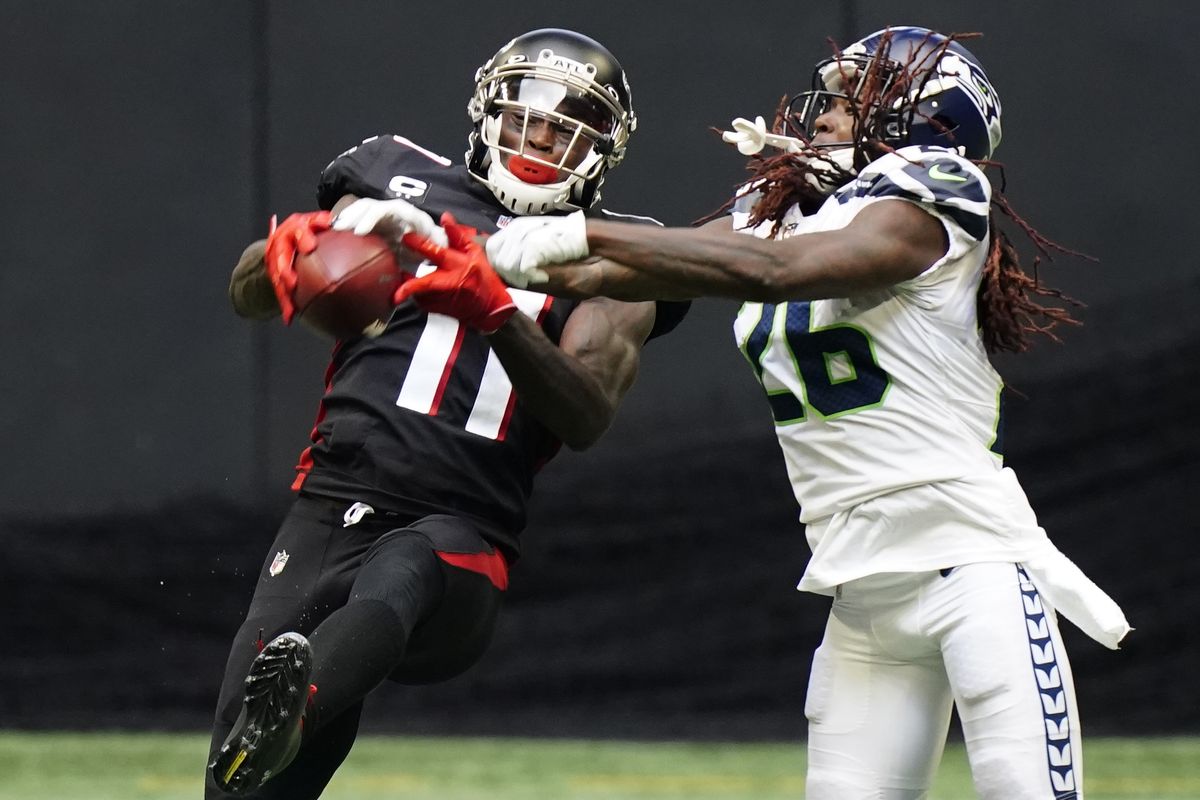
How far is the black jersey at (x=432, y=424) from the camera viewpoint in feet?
8.79

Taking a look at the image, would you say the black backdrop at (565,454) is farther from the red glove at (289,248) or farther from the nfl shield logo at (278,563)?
the red glove at (289,248)

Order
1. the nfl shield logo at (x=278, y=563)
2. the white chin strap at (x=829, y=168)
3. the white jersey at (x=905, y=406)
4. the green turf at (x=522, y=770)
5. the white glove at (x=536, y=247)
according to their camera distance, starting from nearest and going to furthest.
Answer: the white glove at (x=536, y=247), the white jersey at (x=905, y=406), the white chin strap at (x=829, y=168), the nfl shield logo at (x=278, y=563), the green turf at (x=522, y=770)

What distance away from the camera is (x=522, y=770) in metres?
4.88

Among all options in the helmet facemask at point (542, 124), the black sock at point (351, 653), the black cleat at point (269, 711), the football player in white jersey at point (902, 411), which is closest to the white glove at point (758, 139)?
the football player in white jersey at point (902, 411)

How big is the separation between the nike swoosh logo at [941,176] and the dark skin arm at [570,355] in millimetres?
628

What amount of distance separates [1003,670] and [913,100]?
90 centimetres

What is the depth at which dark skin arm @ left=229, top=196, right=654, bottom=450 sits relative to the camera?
2.43 m

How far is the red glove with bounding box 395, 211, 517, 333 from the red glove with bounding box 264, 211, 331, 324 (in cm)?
19

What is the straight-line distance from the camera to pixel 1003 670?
2201mm

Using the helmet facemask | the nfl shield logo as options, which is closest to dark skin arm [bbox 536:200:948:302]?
the helmet facemask

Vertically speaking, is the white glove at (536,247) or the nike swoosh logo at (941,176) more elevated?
the nike swoosh logo at (941,176)

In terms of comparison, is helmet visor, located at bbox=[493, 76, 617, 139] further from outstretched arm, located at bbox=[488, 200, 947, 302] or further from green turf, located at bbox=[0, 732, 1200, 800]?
green turf, located at bbox=[0, 732, 1200, 800]

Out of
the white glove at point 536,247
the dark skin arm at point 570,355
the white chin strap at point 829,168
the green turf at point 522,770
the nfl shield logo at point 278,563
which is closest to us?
the white glove at point 536,247

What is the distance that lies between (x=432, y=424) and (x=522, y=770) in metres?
2.43
